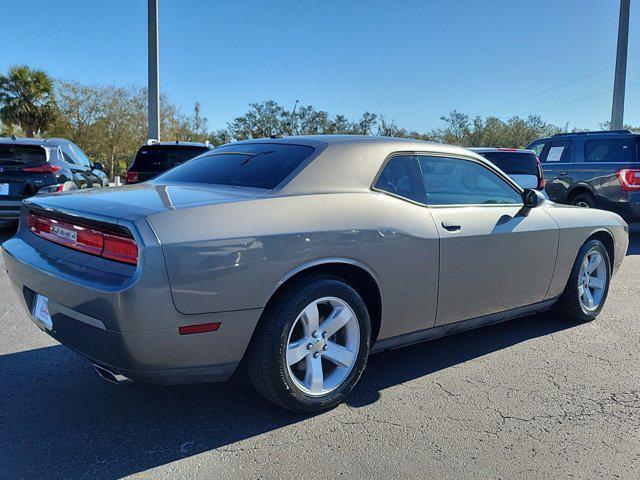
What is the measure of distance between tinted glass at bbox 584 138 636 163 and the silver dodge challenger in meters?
Answer: 6.37

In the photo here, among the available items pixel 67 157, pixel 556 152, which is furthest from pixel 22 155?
pixel 556 152

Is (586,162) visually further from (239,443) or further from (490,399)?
(239,443)

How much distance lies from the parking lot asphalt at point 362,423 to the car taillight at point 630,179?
6.18m

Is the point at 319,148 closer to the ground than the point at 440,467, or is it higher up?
higher up

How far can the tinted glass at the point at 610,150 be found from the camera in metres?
9.40

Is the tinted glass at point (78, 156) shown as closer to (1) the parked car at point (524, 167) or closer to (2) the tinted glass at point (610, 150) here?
(1) the parked car at point (524, 167)

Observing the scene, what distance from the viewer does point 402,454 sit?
8.79 feet

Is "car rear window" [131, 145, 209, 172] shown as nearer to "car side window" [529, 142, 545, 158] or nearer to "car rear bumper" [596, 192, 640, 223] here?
"car side window" [529, 142, 545, 158]

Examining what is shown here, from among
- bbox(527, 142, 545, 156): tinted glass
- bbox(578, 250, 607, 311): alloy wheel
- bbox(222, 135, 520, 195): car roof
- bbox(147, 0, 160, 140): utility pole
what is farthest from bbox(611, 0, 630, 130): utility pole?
bbox(222, 135, 520, 195): car roof

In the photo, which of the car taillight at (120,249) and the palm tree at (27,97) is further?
the palm tree at (27,97)

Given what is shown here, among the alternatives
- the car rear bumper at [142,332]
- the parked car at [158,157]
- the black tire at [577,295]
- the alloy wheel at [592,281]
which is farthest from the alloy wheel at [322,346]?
the parked car at [158,157]

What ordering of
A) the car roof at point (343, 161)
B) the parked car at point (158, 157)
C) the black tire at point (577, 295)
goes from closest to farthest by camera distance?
the car roof at point (343, 161) → the black tire at point (577, 295) → the parked car at point (158, 157)

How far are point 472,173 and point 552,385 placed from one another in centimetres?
156

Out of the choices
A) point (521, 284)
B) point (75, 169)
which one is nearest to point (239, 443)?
point (521, 284)
